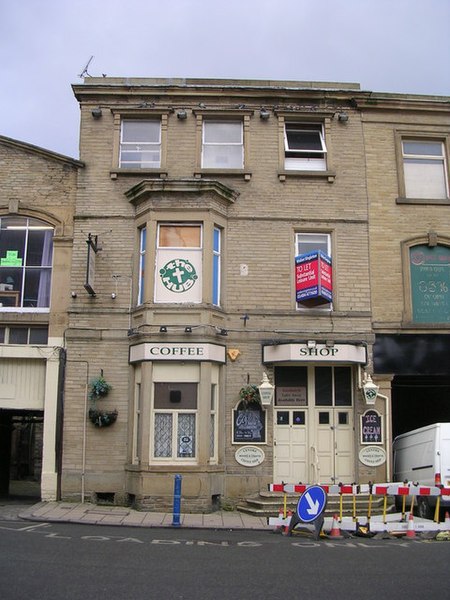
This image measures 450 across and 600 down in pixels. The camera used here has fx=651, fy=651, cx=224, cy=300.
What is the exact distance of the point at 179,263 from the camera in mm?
15727

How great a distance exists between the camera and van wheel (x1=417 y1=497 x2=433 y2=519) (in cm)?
1293

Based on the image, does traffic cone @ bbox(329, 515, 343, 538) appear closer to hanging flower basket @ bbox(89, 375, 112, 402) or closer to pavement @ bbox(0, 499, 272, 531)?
pavement @ bbox(0, 499, 272, 531)

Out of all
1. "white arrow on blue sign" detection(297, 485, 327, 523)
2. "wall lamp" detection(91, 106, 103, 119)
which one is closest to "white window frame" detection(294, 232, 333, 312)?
"wall lamp" detection(91, 106, 103, 119)

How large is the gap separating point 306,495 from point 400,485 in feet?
5.89

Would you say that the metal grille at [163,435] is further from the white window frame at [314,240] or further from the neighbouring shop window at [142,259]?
the white window frame at [314,240]

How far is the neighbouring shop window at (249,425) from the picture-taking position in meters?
15.3

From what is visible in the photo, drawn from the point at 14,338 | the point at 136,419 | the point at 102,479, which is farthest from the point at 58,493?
the point at 14,338

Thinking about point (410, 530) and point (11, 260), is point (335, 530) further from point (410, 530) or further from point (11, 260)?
point (11, 260)

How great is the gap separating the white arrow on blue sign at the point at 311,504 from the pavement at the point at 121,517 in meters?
1.44

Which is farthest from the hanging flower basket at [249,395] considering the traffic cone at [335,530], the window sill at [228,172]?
the window sill at [228,172]

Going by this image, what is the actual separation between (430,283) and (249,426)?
19.2 ft

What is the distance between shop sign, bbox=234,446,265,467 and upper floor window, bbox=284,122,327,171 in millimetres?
7222

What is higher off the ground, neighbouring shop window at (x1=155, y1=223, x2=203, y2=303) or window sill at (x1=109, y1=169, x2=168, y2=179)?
window sill at (x1=109, y1=169, x2=168, y2=179)

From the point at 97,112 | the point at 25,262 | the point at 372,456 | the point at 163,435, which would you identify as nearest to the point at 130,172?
the point at 97,112
